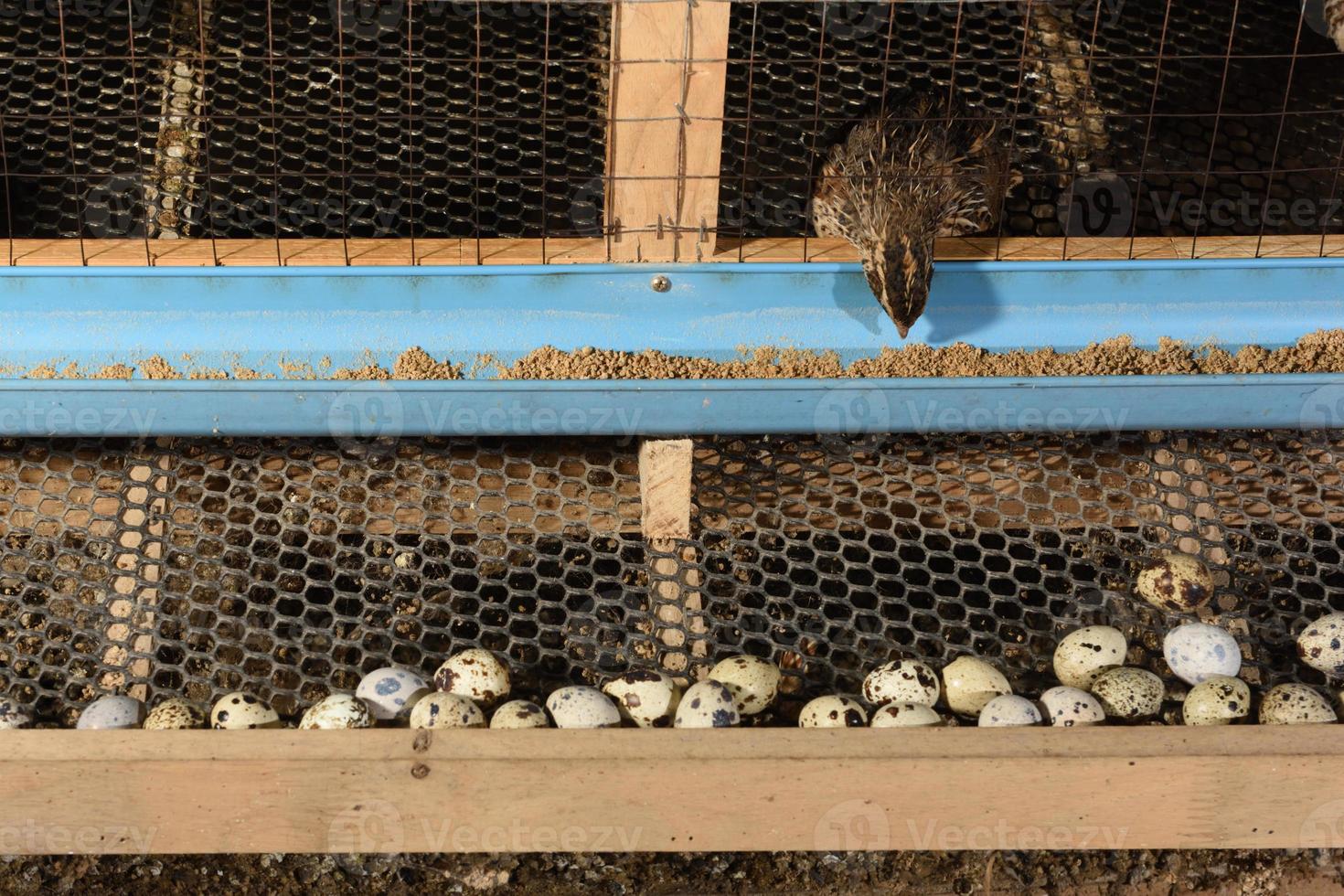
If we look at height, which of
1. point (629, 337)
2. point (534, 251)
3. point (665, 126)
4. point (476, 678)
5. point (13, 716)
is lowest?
point (13, 716)

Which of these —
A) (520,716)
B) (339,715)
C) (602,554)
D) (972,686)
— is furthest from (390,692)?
(972,686)

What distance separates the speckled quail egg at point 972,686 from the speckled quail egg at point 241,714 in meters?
1.70

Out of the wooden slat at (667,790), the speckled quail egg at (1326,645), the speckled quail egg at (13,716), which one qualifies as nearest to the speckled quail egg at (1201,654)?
the speckled quail egg at (1326,645)

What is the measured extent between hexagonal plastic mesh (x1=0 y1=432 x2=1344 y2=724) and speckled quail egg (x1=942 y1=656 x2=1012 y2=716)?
18cm

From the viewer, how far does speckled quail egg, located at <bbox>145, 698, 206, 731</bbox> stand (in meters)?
2.96

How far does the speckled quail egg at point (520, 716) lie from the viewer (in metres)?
2.95

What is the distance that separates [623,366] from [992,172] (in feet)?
5.12

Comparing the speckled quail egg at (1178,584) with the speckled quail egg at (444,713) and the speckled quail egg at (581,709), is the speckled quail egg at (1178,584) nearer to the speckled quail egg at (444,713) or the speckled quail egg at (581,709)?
the speckled quail egg at (581,709)

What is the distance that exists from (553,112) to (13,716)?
2909 millimetres

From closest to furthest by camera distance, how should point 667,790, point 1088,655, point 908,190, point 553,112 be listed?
point 667,790 → point 1088,655 → point 908,190 → point 553,112

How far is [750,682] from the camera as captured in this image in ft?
10.2

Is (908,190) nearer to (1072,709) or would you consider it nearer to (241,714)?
(1072,709)

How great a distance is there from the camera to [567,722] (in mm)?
2967

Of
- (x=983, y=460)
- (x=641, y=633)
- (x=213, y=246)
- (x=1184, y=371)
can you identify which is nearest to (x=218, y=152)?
(x=213, y=246)
